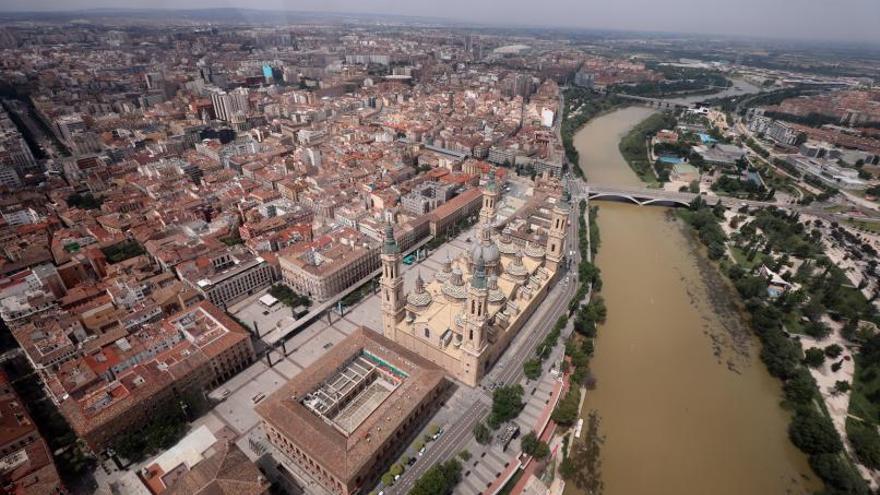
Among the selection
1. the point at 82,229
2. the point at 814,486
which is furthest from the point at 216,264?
the point at 814,486

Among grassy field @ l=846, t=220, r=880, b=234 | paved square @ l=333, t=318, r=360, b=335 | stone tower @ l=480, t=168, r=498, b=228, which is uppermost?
stone tower @ l=480, t=168, r=498, b=228

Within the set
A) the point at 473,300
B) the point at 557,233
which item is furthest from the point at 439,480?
the point at 557,233

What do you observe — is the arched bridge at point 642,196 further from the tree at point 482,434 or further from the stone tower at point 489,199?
the tree at point 482,434

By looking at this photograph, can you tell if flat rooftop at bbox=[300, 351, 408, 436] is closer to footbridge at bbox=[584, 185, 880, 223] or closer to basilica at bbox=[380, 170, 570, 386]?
basilica at bbox=[380, 170, 570, 386]

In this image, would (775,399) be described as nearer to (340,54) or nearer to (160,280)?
(160,280)

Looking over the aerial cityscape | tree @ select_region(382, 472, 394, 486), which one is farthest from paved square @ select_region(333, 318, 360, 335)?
tree @ select_region(382, 472, 394, 486)
